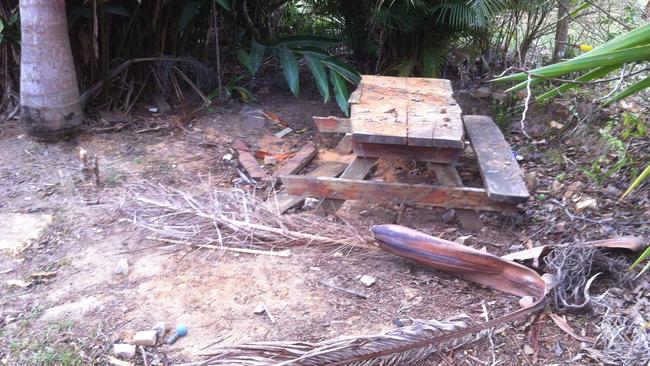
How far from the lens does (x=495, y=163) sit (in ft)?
10.7

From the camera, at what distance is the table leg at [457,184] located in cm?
311

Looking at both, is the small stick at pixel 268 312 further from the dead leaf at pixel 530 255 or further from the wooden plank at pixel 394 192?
the dead leaf at pixel 530 255

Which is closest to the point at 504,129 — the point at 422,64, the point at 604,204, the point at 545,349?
the point at 422,64

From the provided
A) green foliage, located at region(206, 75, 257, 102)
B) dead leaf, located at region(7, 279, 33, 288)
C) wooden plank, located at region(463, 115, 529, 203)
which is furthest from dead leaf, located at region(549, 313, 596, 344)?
green foliage, located at region(206, 75, 257, 102)

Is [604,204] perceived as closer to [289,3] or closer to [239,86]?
[239,86]

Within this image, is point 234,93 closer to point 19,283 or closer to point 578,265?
point 19,283

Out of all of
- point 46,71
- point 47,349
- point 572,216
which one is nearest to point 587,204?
point 572,216

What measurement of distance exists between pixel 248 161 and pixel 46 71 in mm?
1502

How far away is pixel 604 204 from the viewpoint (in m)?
3.26

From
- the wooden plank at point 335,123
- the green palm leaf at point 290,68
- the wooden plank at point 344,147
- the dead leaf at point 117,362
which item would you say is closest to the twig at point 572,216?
the wooden plank at point 335,123

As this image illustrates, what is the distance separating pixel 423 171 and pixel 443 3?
1545 millimetres

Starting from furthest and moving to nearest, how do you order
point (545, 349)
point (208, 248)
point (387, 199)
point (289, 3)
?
point (289, 3)
point (387, 199)
point (208, 248)
point (545, 349)

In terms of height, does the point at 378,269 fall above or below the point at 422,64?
below

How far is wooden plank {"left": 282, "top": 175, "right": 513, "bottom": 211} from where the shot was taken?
3.05 meters
